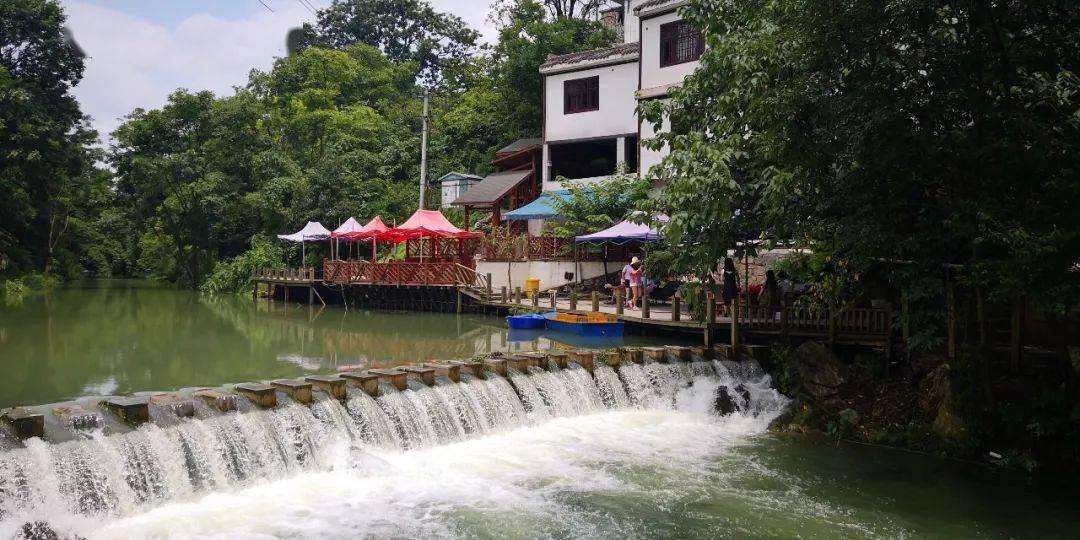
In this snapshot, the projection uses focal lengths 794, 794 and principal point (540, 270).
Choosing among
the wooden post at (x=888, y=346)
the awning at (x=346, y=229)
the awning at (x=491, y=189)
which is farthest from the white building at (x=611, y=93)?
the wooden post at (x=888, y=346)

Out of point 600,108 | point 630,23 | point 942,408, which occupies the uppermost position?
point 630,23

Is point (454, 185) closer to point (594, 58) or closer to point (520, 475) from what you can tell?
point (594, 58)

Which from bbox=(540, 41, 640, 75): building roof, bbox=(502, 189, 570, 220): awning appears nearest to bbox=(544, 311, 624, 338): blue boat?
bbox=(502, 189, 570, 220): awning

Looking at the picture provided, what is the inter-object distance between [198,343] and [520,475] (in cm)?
1485

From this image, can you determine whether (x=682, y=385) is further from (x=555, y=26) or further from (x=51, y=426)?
(x=555, y=26)

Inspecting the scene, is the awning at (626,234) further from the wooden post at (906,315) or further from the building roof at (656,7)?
the wooden post at (906,315)

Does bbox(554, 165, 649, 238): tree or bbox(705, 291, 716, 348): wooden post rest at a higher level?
bbox(554, 165, 649, 238): tree

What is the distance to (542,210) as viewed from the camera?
3086 cm

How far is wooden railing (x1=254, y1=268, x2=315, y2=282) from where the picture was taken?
35.6m

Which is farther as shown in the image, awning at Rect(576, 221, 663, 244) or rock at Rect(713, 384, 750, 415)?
awning at Rect(576, 221, 663, 244)

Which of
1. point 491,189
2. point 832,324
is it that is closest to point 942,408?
point 832,324

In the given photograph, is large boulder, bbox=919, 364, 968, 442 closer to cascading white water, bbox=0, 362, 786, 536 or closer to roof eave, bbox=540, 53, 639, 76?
cascading white water, bbox=0, 362, 786, 536

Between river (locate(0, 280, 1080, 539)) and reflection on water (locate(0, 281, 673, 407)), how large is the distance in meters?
1.04

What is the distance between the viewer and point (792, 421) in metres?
13.4
